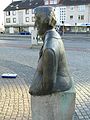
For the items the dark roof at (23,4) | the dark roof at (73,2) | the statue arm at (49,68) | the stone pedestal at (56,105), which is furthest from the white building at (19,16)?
the statue arm at (49,68)

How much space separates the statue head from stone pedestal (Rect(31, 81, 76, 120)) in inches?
25.9

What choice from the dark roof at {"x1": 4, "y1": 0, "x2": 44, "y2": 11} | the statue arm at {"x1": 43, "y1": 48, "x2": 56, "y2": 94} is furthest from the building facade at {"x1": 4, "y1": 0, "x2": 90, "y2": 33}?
the statue arm at {"x1": 43, "y1": 48, "x2": 56, "y2": 94}

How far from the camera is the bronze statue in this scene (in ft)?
8.09

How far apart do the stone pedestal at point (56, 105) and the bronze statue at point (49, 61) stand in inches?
2.5

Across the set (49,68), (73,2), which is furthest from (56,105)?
(73,2)

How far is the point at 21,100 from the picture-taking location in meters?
6.20

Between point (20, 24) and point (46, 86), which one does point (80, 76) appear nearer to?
point (46, 86)

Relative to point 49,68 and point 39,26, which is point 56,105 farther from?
point 39,26

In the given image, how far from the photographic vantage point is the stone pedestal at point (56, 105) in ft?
9.01

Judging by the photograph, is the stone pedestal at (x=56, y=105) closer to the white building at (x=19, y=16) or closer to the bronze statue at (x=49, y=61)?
the bronze statue at (x=49, y=61)

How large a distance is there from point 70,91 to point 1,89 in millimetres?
4669

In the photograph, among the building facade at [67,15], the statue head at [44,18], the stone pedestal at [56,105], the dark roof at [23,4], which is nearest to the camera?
the statue head at [44,18]

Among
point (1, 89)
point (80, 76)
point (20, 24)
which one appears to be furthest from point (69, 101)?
point (20, 24)

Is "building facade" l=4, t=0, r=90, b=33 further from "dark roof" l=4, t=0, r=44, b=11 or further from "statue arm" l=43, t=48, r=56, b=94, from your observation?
"statue arm" l=43, t=48, r=56, b=94
